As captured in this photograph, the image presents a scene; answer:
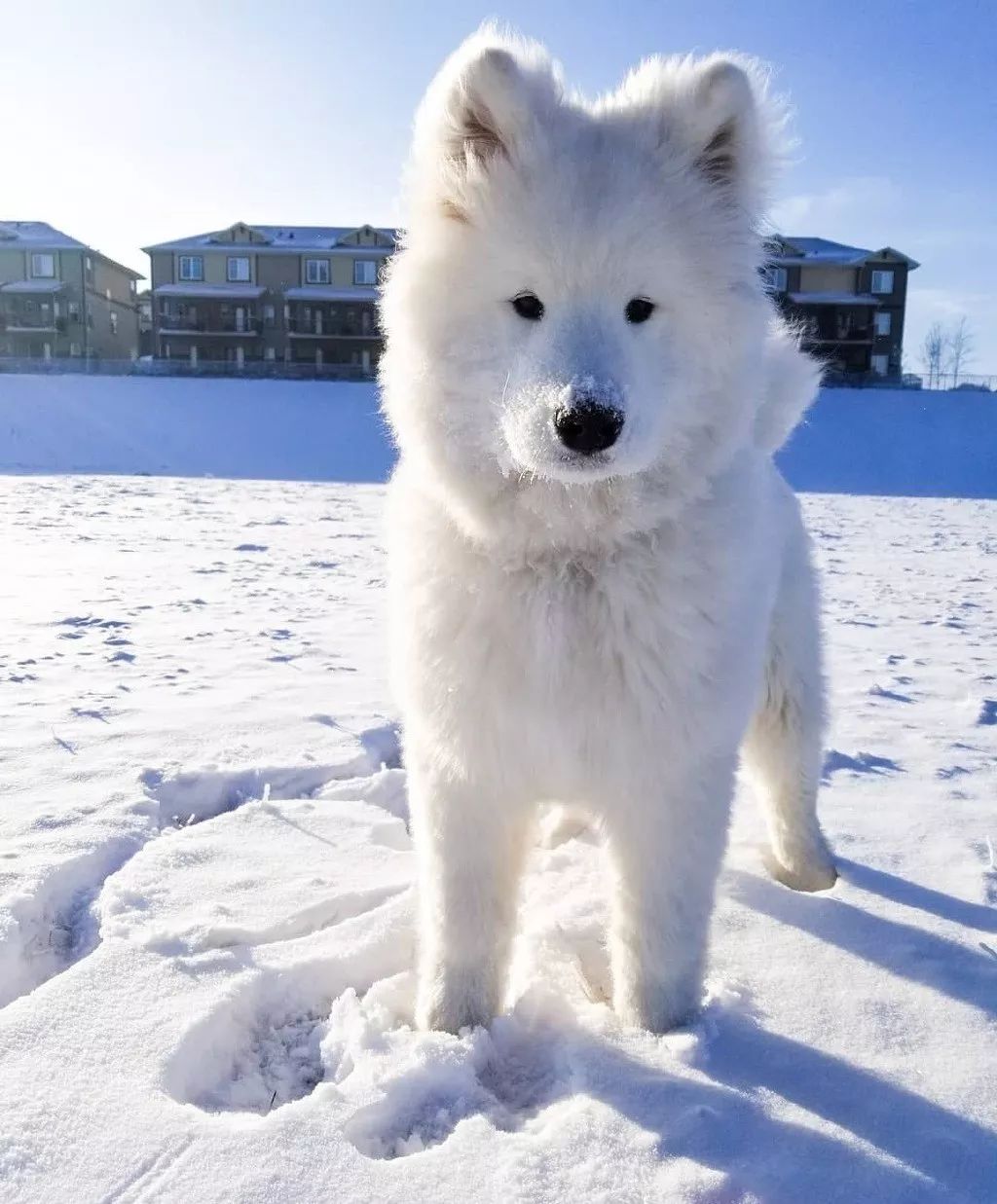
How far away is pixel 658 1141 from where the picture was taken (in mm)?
1579

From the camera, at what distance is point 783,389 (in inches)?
97.0

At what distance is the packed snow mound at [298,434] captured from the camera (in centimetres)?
1838

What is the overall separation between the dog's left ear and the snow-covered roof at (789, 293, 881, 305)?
3931 cm

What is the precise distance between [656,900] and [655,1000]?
221 mm

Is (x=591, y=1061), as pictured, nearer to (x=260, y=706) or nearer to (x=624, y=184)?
(x=624, y=184)

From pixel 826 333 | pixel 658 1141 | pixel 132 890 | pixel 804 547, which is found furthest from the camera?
pixel 826 333

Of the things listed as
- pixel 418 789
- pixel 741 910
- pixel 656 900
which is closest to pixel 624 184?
pixel 418 789

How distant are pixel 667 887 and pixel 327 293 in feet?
131

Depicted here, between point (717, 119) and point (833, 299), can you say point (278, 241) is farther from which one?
point (717, 119)

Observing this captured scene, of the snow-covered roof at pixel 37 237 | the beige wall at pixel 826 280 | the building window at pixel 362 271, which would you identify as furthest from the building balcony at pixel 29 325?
the beige wall at pixel 826 280

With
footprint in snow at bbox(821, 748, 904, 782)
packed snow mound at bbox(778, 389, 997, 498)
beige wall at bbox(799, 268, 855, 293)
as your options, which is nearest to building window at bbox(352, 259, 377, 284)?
beige wall at bbox(799, 268, 855, 293)

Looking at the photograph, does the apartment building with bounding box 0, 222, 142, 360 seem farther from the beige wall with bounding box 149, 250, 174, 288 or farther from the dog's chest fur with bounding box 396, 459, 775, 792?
the dog's chest fur with bounding box 396, 459, 775, 792

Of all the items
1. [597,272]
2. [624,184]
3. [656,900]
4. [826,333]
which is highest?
[826,333]

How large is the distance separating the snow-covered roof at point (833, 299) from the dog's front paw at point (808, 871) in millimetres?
39098
